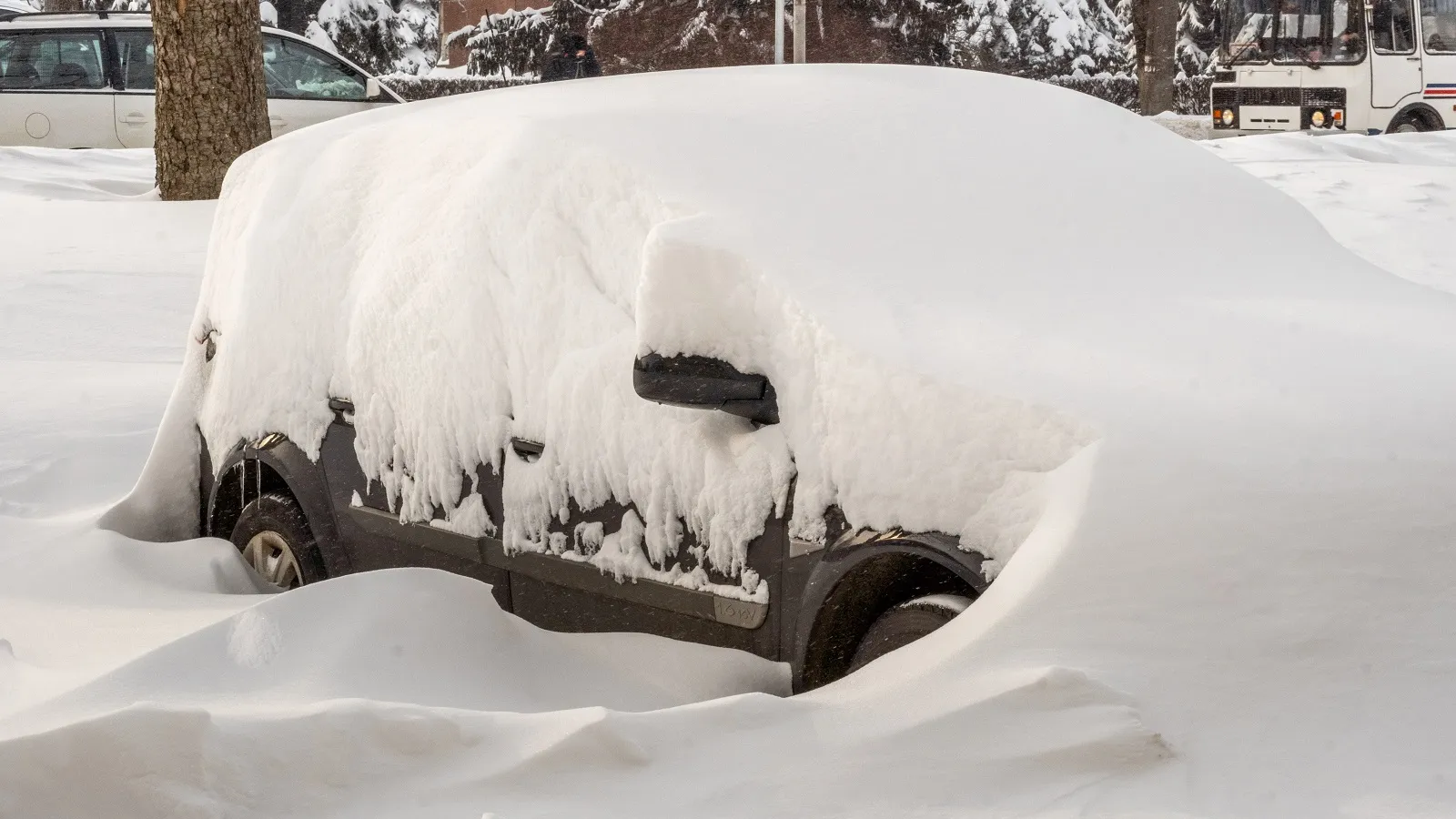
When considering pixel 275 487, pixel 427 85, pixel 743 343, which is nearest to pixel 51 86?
pixel 427 85

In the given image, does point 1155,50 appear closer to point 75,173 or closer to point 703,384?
point 75,173

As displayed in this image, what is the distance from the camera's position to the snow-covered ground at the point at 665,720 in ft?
6.38

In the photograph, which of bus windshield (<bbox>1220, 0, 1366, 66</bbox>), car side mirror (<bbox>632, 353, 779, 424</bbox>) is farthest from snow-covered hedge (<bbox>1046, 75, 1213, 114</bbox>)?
car side mirror (<bbox>632, 353, 779, 424</bbox>)

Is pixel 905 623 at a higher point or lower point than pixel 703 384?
lower

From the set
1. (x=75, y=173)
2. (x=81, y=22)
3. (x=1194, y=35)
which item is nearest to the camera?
(x=75, y=173)

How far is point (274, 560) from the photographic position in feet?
13.1

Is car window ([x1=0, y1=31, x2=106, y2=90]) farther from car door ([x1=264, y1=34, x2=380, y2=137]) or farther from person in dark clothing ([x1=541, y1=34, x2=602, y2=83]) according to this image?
person in dark clothing ([x1=541, y1=34, x2=602, y2=83])

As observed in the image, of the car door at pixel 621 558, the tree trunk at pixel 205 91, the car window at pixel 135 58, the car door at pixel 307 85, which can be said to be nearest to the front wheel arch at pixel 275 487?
the car door at pixel 621 558

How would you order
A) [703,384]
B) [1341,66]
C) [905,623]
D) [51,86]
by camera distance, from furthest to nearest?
[1341,66] < [51,86] < [703,384] < [905,623]

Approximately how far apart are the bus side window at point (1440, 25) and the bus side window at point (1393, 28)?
16 cm

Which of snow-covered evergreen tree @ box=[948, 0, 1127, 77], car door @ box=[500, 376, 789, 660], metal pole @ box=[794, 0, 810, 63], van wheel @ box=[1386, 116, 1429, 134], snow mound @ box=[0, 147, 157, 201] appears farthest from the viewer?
snow-covered evergreen tree @ box=[948, 0, 1127, 77]

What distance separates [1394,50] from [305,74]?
39.1ft

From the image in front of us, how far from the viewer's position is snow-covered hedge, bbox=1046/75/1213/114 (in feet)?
84.8

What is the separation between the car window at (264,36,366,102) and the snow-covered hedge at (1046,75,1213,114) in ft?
46.0
